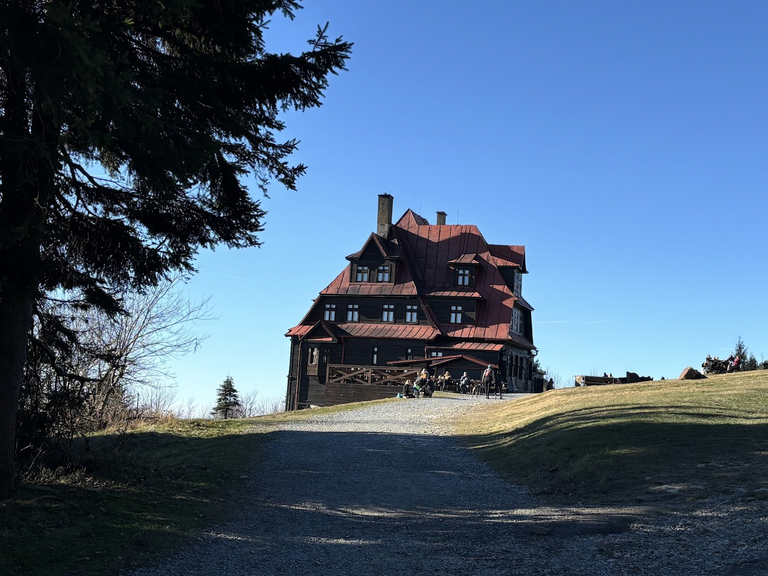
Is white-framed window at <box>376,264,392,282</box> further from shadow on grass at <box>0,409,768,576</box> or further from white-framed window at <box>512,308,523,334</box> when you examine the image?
shadow on grass at <box>0,409,768,576</box>

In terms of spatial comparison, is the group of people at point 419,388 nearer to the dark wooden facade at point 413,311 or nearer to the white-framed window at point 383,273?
the dark wooden facade at point 413,311

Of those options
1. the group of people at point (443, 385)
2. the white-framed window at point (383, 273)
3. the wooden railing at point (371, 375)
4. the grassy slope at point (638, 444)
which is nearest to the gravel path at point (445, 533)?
the grassy slope at point (638, 444)

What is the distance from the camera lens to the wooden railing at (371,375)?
41.8m

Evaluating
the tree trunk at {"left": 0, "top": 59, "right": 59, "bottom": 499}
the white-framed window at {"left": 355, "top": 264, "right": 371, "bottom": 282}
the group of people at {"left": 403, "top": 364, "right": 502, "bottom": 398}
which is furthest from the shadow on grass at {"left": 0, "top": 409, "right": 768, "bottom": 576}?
the white-framed window at {"left": 355, "top": 264, "right": 371, "bottom": 282}

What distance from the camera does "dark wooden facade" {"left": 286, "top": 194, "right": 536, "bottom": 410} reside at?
51062 millimetres

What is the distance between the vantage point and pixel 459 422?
87.9 feet

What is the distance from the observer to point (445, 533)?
10.2 m

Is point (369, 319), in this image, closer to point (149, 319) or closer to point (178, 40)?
point (149, 319)

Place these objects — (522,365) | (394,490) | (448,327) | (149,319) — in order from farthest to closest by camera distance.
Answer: (522,365) < (448,327) < (149,319) < (394,490)

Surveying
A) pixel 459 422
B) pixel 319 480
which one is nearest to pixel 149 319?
pixel 459 422

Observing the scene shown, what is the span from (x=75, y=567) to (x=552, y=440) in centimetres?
1226

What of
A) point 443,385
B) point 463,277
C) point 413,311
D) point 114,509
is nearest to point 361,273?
point 413,311

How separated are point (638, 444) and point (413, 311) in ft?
120

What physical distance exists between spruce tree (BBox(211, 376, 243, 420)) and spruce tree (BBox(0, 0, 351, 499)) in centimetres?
3781
